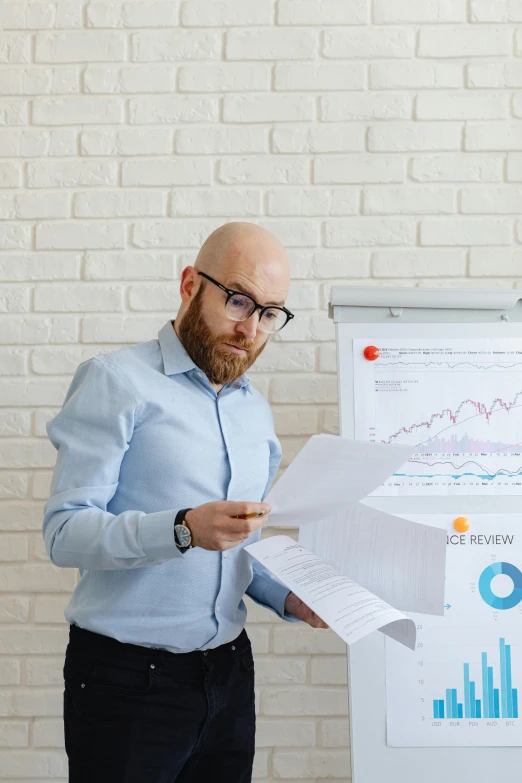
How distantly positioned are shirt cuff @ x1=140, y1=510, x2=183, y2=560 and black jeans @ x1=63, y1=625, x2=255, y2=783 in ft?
0.84

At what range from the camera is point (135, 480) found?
1.37m

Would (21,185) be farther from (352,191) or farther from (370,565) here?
(370,565)

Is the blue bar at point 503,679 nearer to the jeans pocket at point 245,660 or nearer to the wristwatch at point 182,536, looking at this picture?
the jeans pocket at point 245,660

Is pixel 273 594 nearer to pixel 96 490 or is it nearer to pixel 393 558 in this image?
pixel 393 558

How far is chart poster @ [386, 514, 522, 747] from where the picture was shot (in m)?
1.62

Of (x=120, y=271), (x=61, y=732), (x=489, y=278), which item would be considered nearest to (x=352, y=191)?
(x=489, y=278)

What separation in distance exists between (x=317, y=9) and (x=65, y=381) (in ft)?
4.05

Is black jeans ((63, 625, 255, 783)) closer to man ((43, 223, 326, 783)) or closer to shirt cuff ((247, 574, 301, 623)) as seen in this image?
man ((43, 223, 326, 783))

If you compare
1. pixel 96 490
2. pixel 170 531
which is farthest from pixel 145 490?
pixel 170 531

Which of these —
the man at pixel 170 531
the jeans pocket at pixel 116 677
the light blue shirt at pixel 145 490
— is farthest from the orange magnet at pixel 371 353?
the jeans pocket at pixel 116 677

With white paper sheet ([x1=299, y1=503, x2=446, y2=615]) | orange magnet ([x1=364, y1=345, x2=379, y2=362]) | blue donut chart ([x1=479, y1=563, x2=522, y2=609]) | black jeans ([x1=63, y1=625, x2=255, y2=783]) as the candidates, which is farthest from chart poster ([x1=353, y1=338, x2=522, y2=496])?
black jeans ([x1=63, y1=625, x2=255, y2=783])

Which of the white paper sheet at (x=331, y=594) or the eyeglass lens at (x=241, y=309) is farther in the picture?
the eyeglass lens at (x=241, y=309)

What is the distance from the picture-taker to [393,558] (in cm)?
140

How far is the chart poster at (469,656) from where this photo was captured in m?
1.62
